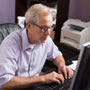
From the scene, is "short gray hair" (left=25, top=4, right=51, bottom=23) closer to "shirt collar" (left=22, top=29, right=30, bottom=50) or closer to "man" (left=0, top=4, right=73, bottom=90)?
Result: "man" (left=0, top=4, right=73, bottom=90)

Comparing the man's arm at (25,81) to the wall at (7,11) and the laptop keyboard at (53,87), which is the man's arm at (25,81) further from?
the wall at (7,11)

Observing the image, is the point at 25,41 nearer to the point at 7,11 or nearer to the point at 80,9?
the point at 80,9

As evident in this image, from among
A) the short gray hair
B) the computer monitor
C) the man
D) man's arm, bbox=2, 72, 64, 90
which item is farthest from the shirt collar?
the computer monitor

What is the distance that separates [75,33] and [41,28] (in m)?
1.21

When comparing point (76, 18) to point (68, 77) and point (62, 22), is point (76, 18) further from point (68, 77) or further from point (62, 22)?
point (68, 77)

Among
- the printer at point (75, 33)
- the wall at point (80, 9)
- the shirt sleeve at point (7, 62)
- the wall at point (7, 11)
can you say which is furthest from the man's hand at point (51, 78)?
the wall at point (7, 11)

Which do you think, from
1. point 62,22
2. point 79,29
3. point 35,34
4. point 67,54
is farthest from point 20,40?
point 62,22

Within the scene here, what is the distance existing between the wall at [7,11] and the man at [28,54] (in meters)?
1.70

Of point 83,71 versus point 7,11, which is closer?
point 83,71

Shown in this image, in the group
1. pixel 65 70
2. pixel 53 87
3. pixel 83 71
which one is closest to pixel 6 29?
pixel 65 70

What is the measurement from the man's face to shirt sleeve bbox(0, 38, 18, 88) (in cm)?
19

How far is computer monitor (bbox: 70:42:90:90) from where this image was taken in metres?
0.82

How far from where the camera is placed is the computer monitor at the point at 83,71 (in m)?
0.82

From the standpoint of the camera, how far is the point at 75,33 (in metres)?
2.45
